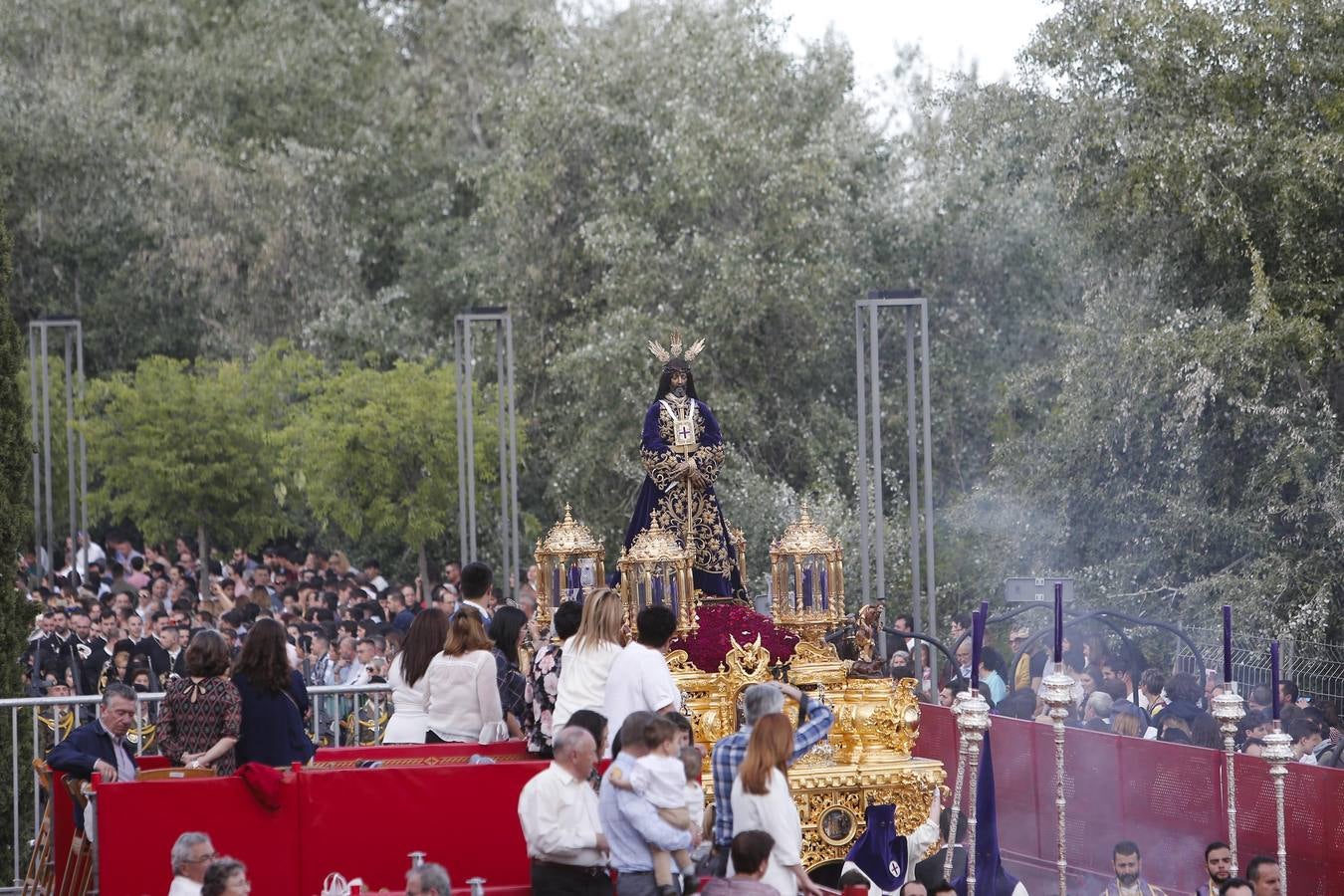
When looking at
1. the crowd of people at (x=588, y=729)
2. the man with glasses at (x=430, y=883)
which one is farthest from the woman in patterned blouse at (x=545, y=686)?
the man with glasses at (x=430, y=883)

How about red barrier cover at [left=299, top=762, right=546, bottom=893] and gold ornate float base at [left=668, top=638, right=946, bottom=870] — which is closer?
red barrier cover at [left=299, top=762, right=546, bottom=893]

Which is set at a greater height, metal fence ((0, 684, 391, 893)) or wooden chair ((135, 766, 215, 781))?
wooden chair ((135, 766, 215, 781))

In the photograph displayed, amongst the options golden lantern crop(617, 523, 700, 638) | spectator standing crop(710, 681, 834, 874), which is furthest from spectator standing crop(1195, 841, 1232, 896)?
golden lantern crop(617, 523, 700, 638)

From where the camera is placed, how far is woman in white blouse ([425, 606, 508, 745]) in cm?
1079

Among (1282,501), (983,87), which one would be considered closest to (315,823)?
(1282,501)

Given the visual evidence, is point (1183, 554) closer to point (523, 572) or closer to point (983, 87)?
point (983, 87)

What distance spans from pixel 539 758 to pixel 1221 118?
13.8m

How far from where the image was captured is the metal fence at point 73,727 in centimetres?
1261

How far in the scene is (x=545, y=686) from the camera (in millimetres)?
10578

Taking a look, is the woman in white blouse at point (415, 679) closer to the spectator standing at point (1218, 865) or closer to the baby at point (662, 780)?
the baby at point (662, 780)

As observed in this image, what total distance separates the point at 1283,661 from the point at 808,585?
7.16 metres

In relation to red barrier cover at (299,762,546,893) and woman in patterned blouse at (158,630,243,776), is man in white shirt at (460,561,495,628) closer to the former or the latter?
red barrier cover at (299,762,546,893)

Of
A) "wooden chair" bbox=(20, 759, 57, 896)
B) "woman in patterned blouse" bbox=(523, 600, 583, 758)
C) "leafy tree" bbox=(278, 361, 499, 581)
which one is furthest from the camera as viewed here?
"leafy tree" bbox=(278, 361, 499, 581)

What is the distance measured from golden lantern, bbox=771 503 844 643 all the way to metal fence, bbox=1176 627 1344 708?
5409 millimetres
